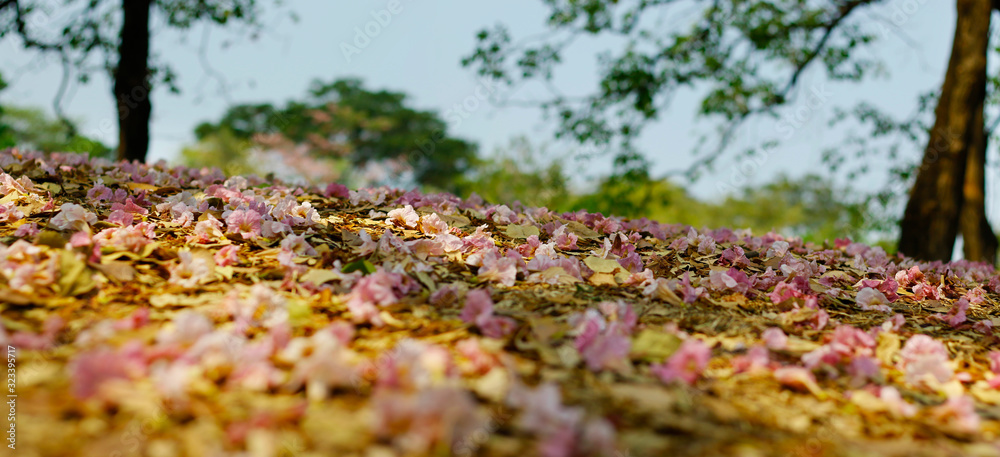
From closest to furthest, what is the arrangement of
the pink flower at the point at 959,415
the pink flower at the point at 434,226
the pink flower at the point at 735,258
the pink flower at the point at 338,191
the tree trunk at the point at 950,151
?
the pink flower at the point at 959,415, the pink flower at the point at 434,226, the pink flower at the point at 735,258, the pink flower at the point at 338,191, the tree trunk at the point at 950,151

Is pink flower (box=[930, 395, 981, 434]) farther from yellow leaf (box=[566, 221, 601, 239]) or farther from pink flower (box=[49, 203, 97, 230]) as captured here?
pink flower (box=[49, 203, 97, 230])

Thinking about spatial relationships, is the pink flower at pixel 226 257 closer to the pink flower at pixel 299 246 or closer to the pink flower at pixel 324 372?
the pink flower at pixel 299 246

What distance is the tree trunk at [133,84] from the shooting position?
304 inches

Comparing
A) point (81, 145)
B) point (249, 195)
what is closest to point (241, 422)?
point (249, 195)

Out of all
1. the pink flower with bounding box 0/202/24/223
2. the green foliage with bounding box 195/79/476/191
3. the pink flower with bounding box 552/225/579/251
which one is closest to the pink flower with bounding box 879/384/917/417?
the pink flower with bounding box 552/225/579/251

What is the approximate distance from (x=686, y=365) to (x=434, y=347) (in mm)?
702

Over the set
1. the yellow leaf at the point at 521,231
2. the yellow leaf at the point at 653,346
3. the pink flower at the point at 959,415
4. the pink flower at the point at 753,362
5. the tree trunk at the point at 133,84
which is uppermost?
the tree trunk at the point at 133,84

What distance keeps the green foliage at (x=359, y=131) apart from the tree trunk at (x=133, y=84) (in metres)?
19.6

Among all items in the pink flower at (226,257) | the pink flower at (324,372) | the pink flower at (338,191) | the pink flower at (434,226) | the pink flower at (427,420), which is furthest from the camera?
the pink flower at (338,191)

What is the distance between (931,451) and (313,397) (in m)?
1.52

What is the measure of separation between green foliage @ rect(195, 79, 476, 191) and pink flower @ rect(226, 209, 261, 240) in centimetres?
2535

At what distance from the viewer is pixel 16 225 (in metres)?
2.59

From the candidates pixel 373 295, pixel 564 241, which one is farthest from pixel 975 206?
pixel 373 295

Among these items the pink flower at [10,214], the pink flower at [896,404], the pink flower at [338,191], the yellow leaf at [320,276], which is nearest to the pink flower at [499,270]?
the yellow leaf at [320,276]
